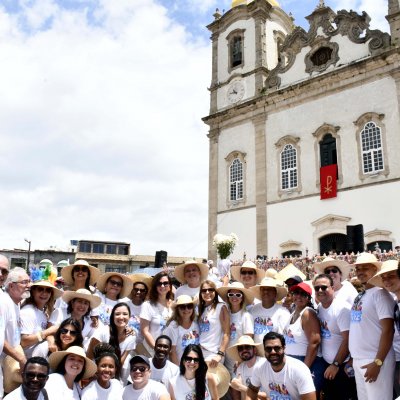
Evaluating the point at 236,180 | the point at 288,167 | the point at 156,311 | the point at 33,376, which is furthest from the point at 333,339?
the point at 236,180

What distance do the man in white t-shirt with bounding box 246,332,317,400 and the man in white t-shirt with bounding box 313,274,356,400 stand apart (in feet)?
1.76

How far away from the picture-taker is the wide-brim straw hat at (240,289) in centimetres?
587

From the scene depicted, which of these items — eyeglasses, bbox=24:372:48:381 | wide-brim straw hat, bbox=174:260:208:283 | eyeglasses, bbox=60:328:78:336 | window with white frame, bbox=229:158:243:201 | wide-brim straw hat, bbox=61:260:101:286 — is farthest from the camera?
window with white frame, bbox=229:158:243:201

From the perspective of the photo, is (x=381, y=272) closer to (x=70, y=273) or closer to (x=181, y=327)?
(x=181, y=327)

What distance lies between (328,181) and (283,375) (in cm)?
1619

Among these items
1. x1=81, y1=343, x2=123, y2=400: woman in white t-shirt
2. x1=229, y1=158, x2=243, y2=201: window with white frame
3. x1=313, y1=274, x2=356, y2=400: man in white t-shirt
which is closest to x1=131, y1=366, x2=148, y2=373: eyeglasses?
x1=81, y1=343, x2=123, y2=400: woman in white t-shirt

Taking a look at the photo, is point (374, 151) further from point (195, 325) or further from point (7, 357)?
point (7, 357)

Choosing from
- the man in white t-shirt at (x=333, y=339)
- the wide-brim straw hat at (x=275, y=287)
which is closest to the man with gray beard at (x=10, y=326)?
the wide-brim straw hat at (x=275, y=287)

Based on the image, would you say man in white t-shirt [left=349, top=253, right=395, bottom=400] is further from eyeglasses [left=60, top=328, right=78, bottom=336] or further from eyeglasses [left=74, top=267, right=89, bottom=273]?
eyeglasses [left=74, top=267, right=89, bottom=273]

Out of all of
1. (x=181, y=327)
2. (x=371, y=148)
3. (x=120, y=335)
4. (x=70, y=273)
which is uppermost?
(x=371, y=148)

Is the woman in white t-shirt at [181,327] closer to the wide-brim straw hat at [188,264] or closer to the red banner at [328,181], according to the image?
the wide-brim straw hat at [188,264]

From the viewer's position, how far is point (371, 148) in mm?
19219

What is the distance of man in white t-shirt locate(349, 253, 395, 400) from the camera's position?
14.5 feet

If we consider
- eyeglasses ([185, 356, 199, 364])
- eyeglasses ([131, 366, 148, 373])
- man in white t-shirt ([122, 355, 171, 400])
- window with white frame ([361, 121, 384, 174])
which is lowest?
man in white t-shirt ([122, 355, 171, 400])
